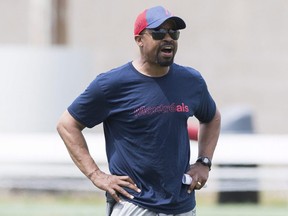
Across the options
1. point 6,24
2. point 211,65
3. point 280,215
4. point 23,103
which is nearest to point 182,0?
point 211,65

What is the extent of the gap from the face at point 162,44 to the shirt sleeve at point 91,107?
0.37 m

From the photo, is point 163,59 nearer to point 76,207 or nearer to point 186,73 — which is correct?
point 186,73

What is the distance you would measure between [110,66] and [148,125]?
1414cm

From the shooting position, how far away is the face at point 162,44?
22.1 ft

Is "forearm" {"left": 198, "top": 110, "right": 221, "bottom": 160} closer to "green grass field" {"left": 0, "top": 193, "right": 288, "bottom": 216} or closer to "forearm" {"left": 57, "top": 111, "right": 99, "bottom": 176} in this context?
"forearm" {"left": 57, "top": 111, "right": 99, "bottom": 176}

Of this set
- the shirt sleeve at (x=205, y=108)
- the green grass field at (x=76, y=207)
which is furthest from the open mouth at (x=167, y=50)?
the green grass field at (x=76, y=207)

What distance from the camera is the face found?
22.1 feet

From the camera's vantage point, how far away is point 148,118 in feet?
22.2

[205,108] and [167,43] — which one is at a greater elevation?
[167,43]

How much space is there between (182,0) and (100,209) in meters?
7.72

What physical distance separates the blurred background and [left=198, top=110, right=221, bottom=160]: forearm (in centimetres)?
554

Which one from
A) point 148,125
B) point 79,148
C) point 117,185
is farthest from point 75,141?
point 148,125

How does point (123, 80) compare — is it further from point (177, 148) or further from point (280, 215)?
point (280, 215)

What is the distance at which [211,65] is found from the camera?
20828mm
